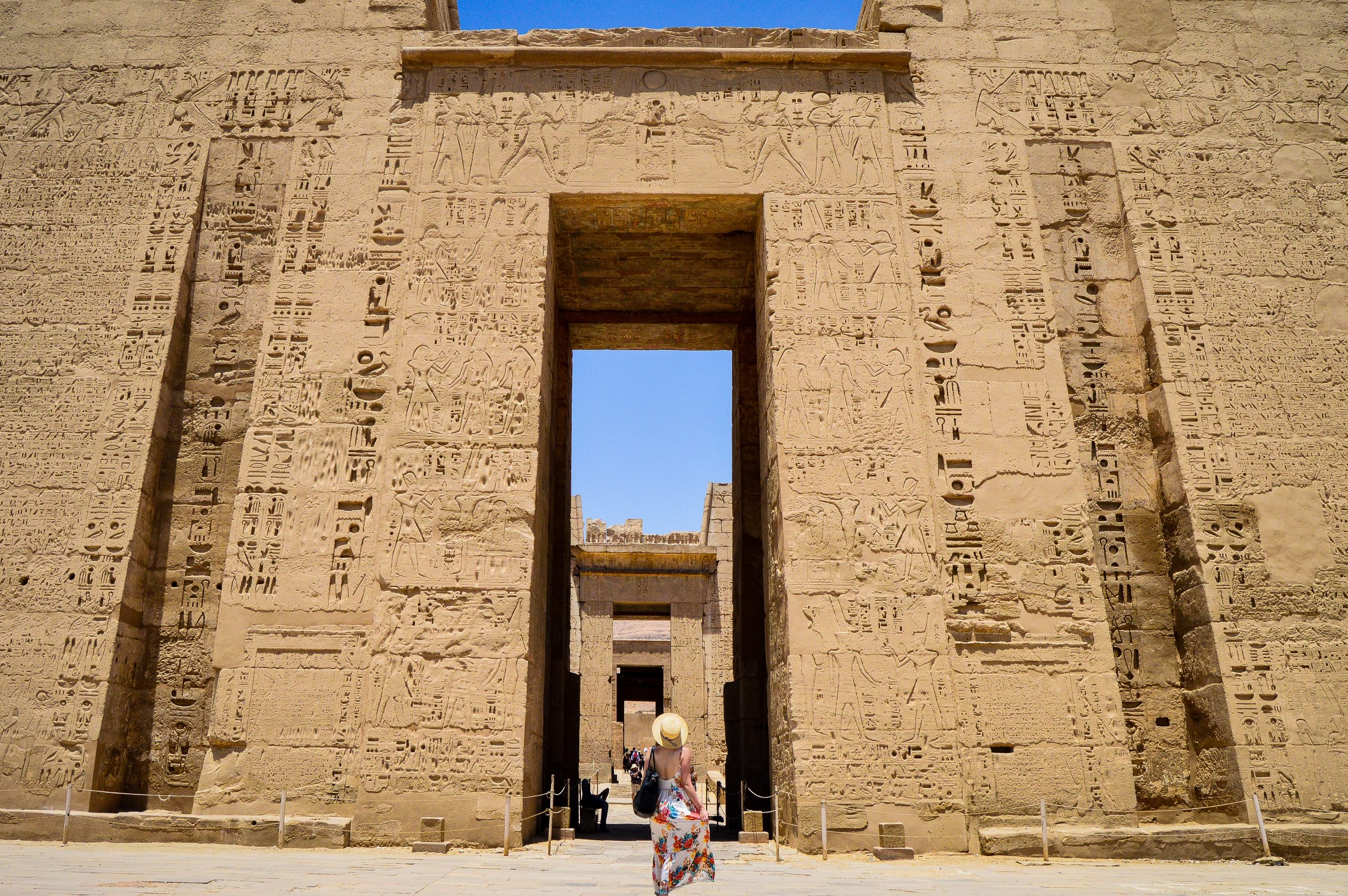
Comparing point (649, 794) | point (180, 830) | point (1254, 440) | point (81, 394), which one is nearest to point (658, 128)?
point (81, 394)

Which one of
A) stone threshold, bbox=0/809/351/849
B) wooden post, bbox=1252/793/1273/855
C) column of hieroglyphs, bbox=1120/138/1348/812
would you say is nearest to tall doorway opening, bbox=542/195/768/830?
stone threshold, bbox=0/809/351/849

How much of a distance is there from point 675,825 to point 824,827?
2462 mm

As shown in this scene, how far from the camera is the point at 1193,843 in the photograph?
5.38m

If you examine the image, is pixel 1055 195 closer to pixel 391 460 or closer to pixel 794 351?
pixel 794 351

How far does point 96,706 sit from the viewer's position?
235 inches

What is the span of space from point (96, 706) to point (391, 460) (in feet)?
7.90

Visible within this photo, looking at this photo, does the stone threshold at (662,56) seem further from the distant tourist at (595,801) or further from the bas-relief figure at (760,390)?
the distant tourist at (595,801)

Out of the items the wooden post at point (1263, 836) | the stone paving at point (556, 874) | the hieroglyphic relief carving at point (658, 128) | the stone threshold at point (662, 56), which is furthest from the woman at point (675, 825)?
the stone threshold at point (662, 56)

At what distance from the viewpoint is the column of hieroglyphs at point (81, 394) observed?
6.03 metres

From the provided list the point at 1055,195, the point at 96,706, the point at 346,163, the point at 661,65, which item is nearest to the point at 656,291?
the point at 661,65

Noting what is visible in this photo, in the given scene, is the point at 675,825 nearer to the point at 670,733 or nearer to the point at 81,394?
the point at 670,733

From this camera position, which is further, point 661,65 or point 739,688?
point 739,688

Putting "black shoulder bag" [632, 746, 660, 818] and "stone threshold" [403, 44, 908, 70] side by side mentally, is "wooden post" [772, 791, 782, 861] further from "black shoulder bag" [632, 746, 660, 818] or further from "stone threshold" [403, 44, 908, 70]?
"stone threshold" [403, 44, 908, 70]

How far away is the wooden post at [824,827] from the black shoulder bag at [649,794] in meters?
2.42
